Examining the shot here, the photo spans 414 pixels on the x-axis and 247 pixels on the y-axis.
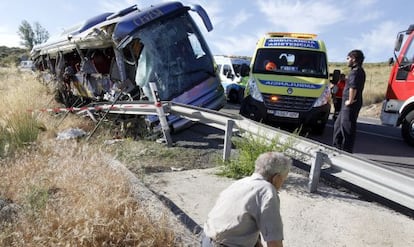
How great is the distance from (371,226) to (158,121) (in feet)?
15.6

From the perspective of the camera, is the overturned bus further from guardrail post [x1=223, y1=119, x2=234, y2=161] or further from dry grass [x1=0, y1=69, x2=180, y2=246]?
dry grass [x1=0, y1=69, x2=180, y2=246]

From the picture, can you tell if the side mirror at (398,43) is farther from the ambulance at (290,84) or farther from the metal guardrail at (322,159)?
the metal guardrail at (322,159)

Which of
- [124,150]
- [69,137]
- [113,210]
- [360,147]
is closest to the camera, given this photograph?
[113,210]

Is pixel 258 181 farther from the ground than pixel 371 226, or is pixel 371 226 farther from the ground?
pixel 258 181

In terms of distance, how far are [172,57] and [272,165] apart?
648cm

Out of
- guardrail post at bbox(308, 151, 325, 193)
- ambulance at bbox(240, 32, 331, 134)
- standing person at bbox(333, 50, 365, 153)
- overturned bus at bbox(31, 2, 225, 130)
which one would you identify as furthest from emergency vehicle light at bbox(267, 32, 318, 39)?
guardrail post at bbox(308, 151, 325, 193)

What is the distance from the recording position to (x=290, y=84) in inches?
343

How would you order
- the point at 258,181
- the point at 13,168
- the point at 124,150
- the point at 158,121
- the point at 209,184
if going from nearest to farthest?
the point at 258,181 < the point at 13,168 < the point at 209,184 < the point at 124,150 < the point at 158,121

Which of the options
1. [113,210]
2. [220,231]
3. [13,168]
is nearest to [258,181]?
[220,231]

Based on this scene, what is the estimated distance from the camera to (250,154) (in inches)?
197

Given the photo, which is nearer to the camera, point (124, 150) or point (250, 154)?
point (250, 154)

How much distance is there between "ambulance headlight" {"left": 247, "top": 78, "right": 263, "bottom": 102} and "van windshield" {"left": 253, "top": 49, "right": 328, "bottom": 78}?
0.42 meters

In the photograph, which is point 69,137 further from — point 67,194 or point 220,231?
point 220,231

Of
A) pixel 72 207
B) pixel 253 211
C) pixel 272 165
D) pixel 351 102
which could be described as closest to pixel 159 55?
pixel 351 102
